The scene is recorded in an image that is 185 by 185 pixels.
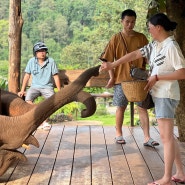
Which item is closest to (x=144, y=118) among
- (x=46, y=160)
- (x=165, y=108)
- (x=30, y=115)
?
(x=46, y=160)

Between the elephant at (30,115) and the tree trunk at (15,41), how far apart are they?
2897 millimetres

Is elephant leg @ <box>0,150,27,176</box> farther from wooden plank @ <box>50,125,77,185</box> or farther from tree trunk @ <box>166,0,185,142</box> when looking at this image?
tree trunk @ <box>166,0,185,142</box>

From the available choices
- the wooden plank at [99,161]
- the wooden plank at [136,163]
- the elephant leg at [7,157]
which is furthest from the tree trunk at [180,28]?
the elephant leg at [7,157]

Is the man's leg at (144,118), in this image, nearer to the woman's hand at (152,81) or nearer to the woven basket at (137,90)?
the woven basket at (137,90)

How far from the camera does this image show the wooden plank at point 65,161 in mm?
3771

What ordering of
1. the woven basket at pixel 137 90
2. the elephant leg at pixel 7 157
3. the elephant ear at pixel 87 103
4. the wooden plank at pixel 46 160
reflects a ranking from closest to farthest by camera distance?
the elephant ear at pixel 87 103 < the elephant leg at pixel 7 157 < the woven basket at pixel 137 90 < the wooden plank at pixel 46 160

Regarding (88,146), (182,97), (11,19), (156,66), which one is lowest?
(88,146)

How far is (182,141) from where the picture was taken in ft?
17.2

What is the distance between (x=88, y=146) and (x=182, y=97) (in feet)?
3.60

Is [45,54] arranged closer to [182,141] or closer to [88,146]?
[88,146]

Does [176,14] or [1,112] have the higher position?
[176,14]

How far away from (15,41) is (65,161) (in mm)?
2284

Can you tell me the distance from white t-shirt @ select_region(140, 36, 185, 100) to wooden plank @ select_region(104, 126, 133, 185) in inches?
28.9

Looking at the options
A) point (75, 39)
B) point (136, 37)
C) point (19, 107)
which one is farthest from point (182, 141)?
point (75, 39)
